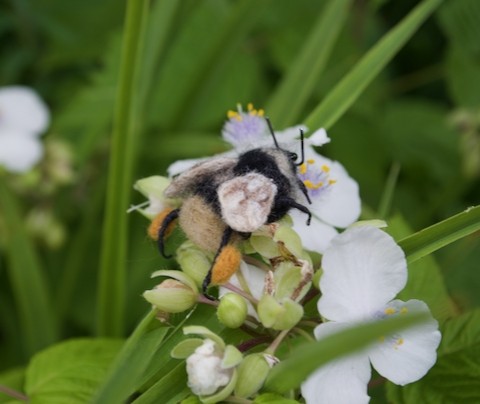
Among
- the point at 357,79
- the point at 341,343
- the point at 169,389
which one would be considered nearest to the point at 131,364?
the point at 169,389

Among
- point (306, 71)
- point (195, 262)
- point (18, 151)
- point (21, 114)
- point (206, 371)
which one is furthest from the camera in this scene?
point (21, 114)

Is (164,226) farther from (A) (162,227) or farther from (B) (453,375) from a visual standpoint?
(B) (453,375)

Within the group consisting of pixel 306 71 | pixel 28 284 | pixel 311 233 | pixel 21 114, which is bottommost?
pixel 311 233

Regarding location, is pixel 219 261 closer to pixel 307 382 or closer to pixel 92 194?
pixel 307 382

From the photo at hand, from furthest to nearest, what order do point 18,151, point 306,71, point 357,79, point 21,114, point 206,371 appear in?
point 21,114 → point 18,151 → point 306,71 → point 357,79 → point 206,371

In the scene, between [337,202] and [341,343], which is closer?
[341,343]

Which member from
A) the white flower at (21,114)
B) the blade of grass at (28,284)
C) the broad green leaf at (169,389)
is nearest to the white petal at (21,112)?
the white flower at (21,114)

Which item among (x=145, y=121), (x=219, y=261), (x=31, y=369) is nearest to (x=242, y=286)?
(x=219, y=261)

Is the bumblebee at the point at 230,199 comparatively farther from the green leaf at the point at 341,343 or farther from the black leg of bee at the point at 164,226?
the green leaf at the point at 341,343
